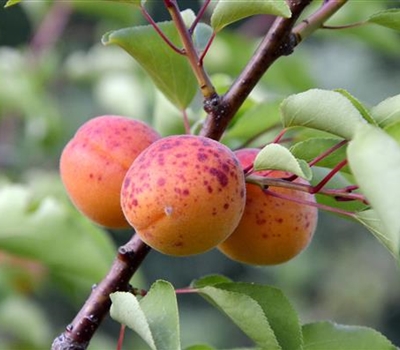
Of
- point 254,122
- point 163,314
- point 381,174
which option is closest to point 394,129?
point 381,174

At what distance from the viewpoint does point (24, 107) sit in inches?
79.0

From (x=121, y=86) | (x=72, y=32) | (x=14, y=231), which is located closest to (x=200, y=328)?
(x=72, y=32)

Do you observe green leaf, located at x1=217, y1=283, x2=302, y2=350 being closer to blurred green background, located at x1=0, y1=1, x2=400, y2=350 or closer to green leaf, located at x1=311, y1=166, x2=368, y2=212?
green leaf, located at x1=311, y1=166, x2=368, y2=212

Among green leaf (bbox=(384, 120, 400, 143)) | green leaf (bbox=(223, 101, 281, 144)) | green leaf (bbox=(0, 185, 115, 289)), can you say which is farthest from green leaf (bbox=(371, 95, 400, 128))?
green leaf (bbox=(0, 185, 115, 289))

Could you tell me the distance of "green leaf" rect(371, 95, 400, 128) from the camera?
747 millimetres

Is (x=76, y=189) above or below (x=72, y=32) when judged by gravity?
above

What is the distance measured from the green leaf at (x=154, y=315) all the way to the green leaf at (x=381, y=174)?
223 mm

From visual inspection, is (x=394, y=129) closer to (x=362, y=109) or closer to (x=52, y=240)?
(x=362, y=109)

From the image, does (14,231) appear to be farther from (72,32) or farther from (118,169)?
(72,32)

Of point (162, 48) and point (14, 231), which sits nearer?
point (162, 48)

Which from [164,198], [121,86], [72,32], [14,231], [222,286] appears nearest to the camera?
[164,198]

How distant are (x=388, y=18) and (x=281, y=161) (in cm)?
24

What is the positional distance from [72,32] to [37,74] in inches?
35.6

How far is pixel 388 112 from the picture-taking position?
0.75m
